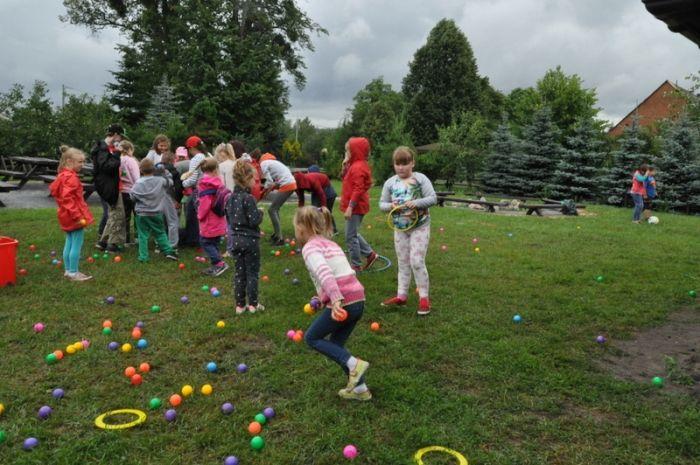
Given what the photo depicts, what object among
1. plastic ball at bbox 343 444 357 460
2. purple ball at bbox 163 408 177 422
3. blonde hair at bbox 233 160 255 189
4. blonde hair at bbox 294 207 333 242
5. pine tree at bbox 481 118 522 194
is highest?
pine tree at bbox 481 118 522 194

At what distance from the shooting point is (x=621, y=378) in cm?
422

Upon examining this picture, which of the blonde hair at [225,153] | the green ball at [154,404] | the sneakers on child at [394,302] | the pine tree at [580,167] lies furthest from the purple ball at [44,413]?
the pine tree at [580,167]

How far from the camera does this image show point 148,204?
7.81 m

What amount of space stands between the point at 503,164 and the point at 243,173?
73.3ft

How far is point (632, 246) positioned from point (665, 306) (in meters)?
4.42

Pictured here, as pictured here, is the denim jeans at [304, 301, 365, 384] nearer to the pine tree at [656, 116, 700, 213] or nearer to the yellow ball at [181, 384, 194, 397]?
the yellow ball at [181, 384, 194, 397]

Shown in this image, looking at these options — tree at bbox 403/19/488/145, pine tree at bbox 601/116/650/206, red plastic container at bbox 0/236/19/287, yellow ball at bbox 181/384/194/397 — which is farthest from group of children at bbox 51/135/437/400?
tree at bbox 403/19/488/145

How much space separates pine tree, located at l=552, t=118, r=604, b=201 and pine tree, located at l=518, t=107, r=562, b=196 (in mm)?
1099

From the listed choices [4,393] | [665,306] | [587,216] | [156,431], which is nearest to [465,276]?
[665,306]

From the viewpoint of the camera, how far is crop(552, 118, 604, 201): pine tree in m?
A: 22.8

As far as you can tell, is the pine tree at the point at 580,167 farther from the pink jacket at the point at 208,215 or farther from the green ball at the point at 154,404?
the green ball at the point at 154,404

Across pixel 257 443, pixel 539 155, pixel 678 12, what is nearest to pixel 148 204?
pixel 257 443

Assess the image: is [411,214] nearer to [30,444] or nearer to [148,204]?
[30,444]

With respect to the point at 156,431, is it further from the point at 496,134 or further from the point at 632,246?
the point at 496,134
